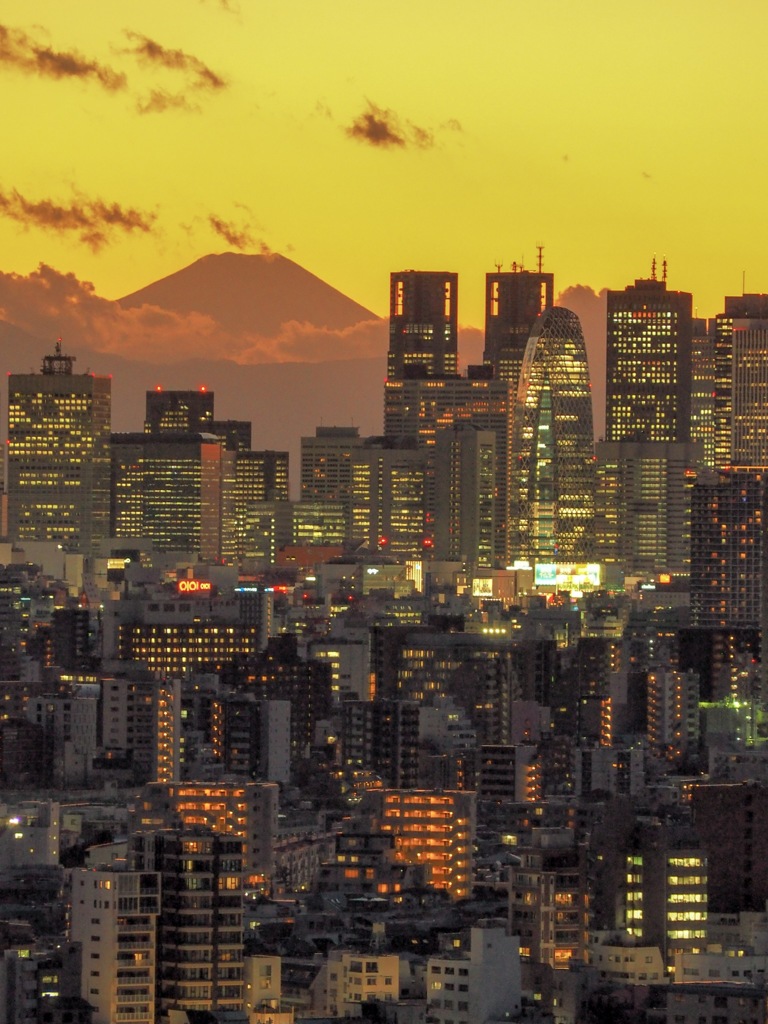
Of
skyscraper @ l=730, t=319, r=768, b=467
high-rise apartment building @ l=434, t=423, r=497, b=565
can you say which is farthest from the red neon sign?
skyscraper @ l=730, t=319, r=768, b=467

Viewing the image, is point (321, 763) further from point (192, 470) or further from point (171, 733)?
point (192, 470)

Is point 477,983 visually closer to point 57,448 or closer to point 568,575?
point 568,575

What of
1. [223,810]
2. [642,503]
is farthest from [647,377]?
[223,810]

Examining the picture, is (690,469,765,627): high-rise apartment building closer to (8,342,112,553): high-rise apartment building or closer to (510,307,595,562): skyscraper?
(510,307,595,562): skyscraper

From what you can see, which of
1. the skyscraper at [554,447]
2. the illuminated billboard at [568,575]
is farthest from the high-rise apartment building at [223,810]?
the skyscraper at [554,447]

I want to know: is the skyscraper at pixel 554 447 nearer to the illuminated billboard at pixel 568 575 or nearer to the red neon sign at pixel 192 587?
the illuminated billboard at pixel 568 575

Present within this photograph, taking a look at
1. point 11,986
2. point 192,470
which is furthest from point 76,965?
point 192,470
